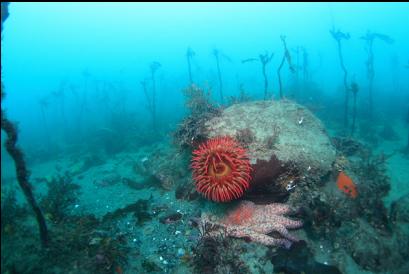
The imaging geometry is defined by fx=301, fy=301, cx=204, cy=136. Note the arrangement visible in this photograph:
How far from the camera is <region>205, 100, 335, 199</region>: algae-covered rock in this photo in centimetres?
758

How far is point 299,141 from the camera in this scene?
8328mm

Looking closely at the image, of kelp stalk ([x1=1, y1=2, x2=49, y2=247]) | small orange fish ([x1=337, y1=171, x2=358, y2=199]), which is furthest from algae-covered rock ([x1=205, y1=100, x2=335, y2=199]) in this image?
kelp stalk ([x1=1, y1=2, x2=49, y2=247])

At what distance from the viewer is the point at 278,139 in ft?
27.3

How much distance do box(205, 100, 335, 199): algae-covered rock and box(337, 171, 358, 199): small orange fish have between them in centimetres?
53

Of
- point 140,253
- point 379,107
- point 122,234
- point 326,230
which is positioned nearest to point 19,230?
point 122,234

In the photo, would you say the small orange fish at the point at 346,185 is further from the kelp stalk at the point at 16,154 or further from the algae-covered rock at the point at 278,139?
the kelp stalk at the point at 16,154

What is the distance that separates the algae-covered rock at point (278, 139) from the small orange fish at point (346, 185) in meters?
0.53

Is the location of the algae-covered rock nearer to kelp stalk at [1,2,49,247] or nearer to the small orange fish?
the small orange fish

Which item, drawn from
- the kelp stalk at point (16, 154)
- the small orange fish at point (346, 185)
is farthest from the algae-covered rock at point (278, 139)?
the kelp stalk at point (16, 154)

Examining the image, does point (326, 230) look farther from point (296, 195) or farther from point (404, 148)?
point (404, 148)

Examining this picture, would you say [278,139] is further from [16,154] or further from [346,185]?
[16,154]

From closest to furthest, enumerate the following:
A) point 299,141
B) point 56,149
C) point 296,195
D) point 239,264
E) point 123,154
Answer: point 239,264
point 296,195
point 299,141
point 123,154
point 56,149

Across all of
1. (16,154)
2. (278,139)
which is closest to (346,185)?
(278,139)

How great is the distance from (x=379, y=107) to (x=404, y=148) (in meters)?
11.2
